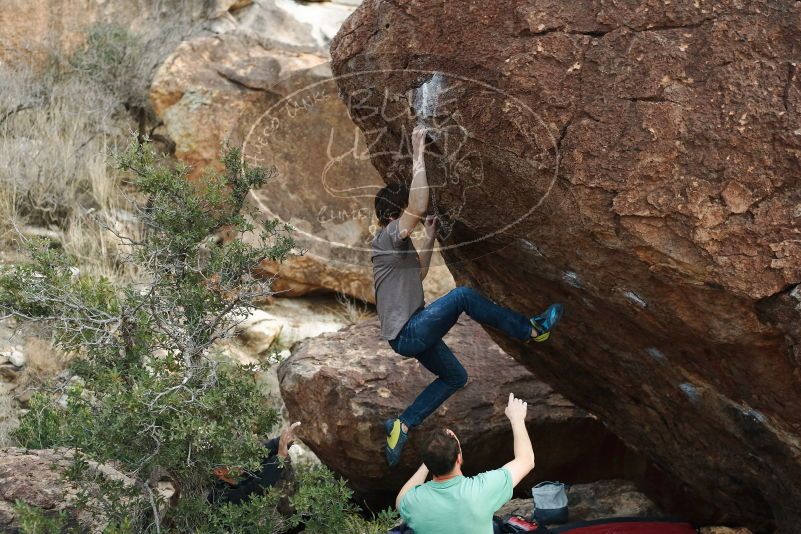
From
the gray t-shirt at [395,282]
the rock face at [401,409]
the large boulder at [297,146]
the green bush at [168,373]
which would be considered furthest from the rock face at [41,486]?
the large boulder at [297,146]

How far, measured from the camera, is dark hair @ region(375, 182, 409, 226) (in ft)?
15.8

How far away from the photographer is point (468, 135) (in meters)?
4.20

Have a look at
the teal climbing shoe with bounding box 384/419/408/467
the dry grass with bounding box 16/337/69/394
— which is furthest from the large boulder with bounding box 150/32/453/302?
the teal climbing shoe with bounding box 384/419/408/467

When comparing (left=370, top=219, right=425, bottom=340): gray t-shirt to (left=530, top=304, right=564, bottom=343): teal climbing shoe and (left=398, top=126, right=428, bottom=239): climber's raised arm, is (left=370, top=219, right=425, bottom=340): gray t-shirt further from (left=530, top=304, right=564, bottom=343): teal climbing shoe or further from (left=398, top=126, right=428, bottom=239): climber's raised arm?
(left=530, top=304, right=564, bottom=343): teal climbing shoe

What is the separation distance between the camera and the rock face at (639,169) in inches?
144

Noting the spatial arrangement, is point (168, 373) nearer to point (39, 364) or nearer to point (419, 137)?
point (419, 137)

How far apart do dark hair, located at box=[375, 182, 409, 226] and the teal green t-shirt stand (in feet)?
4.55

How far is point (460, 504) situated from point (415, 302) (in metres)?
1.25

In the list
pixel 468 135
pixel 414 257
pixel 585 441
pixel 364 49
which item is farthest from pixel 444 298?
pixel 585 441

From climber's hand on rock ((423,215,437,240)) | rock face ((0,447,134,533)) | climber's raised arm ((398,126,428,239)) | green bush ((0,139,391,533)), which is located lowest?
rock face ((0,447,134,533))

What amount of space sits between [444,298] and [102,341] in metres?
1.56

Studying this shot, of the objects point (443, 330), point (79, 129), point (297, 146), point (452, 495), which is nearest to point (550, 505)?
point (443, 330)

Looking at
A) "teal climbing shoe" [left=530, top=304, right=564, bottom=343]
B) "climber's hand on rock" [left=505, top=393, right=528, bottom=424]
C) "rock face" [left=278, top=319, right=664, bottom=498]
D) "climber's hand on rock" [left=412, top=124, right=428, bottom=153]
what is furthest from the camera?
"rock face" [left=278, top=319, right=664, bottom=498]

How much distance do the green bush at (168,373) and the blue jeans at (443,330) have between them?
2.22 ft
